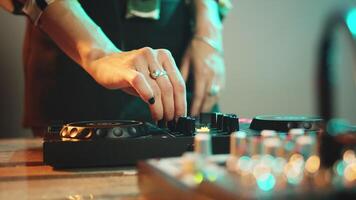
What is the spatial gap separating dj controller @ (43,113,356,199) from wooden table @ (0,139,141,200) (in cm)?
2

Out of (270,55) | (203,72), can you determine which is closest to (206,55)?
(203,72)

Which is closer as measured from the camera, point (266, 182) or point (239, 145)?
point (266, 182)

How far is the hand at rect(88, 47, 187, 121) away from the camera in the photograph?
79 centimetres

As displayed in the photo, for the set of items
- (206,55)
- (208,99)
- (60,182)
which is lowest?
(60,182)

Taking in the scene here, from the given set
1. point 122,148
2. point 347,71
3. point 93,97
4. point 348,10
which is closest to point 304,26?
point 347,71

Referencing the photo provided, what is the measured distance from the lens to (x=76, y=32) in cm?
96

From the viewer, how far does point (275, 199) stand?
30cm

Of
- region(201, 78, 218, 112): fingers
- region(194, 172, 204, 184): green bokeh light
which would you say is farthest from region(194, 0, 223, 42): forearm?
region(194, 172, 204, 184): green bokeh light

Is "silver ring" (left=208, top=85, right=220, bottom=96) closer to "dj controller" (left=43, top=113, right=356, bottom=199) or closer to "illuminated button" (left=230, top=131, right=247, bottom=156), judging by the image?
"dj controller" (left=43, top=113, right=356, bottom=199)

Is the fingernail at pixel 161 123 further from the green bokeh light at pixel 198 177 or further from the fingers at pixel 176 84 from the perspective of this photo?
the green bokeh light at pixel 198 177

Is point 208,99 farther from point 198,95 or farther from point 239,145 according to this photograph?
point 239,145

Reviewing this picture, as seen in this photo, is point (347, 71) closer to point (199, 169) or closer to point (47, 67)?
point (47, 67)

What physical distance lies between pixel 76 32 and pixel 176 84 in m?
0.25

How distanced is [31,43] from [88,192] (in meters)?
0.93
